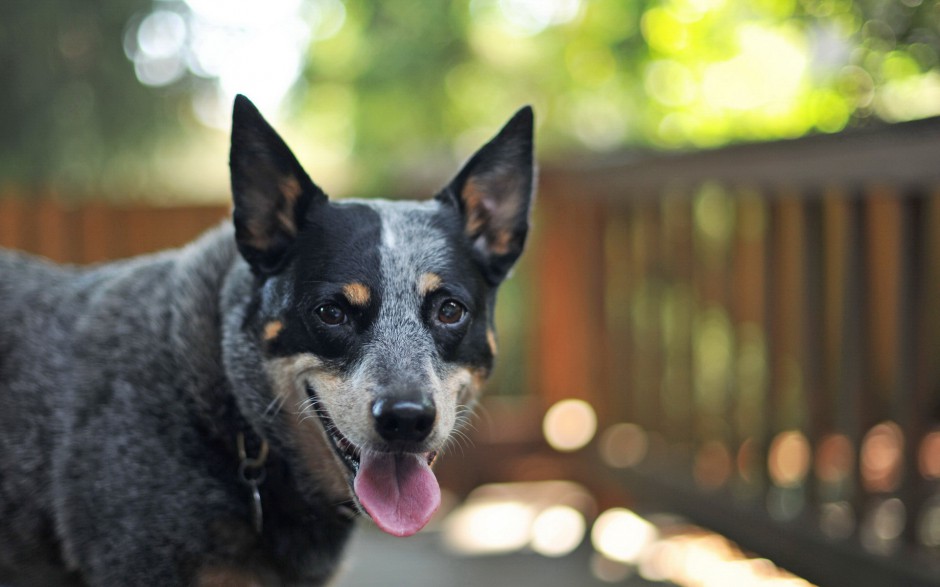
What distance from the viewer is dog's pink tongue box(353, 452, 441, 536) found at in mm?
2064

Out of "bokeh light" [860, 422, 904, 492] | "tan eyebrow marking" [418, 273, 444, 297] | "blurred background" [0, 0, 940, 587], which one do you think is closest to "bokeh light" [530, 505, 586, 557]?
"blurred background" [0, 0, 940, 587]

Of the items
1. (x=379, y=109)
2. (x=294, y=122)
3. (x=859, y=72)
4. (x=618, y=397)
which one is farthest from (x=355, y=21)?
(x=859, y=72)

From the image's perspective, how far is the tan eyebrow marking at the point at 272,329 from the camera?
227 centimetres

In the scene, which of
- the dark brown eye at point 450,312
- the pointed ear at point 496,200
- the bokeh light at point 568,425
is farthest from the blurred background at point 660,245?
the dark brown eye at point 450,312

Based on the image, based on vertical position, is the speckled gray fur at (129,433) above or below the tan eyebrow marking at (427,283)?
below

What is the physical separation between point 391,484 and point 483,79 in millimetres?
7287

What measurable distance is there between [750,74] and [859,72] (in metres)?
2.89

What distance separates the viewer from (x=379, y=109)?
28.5ft

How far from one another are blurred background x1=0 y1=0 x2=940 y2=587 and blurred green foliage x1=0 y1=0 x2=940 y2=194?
22mm

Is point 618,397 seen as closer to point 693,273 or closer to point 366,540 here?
point 693,273

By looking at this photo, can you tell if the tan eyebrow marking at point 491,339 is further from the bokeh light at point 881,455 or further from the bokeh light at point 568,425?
the bokeh light at point 568,425

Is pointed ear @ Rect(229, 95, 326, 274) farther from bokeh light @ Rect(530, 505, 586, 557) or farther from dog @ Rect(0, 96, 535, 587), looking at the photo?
bokeh light @ Rect(530, 505, 586, 557)

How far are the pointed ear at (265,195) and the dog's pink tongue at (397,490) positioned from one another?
2.13 feet

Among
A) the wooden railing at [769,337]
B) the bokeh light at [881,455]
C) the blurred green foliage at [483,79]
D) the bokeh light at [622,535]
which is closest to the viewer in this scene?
the wooden railing at [769,337]
